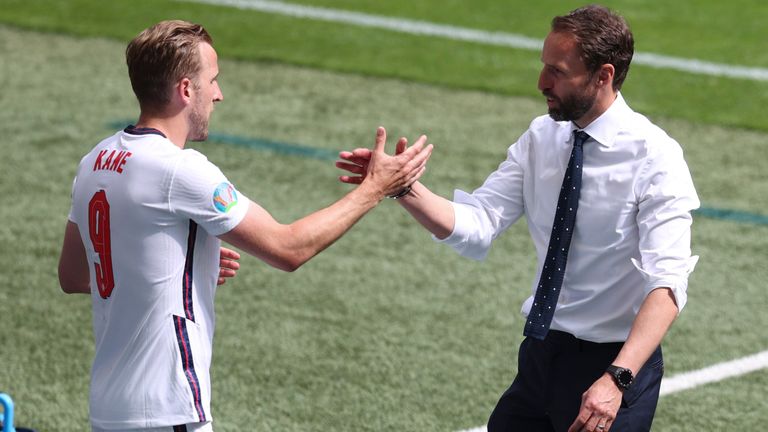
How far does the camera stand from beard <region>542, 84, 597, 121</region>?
427 cm

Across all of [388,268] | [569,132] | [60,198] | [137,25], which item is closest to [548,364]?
[569,132]

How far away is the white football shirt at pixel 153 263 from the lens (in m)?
3.83

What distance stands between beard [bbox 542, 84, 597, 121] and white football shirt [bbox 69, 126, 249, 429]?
3.57 ft

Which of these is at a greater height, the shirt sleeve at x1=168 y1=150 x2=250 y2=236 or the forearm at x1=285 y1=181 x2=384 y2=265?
the shirt sleeve at x1=168 y1=150 x2=250 y2=236

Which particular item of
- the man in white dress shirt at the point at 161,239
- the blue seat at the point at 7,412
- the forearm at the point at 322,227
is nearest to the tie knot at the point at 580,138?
the forearm at the point at 322,227

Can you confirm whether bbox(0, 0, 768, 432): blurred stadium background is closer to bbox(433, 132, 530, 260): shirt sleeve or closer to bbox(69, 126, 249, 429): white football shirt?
bbox(433, 132, 530, 260): shirt sleeve

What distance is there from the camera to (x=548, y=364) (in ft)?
14.5

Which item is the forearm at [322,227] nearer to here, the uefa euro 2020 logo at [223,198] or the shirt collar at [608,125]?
the uefa euro 2020 logo at [223,198]

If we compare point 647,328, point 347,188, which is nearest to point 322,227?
point 647,328

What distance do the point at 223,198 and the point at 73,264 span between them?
690 millimetres

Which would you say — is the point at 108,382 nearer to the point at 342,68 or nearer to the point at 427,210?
the point at 427,210

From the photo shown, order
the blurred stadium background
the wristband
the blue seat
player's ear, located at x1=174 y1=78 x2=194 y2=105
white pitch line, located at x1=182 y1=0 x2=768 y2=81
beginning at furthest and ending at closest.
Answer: white pitch line, located at x1=182 y1=0 x2=768 y2=81 < the blurred stadium background < the wristband < player's ear, located at x1=174 y1=78 x2=194 y2=105 < the blue seat

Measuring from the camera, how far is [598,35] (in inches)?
166

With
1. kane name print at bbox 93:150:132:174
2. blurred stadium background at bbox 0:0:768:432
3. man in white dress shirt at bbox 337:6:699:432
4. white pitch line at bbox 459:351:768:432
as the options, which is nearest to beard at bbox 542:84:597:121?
man in white dress shirt at bbox 337:6:699:432
